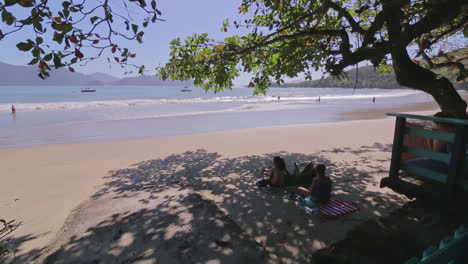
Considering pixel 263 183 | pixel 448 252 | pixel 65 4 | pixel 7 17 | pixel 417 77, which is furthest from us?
pixel 263 183

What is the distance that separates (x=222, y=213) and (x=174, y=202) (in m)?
1.10

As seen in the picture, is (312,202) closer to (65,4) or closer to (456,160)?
(456,160)

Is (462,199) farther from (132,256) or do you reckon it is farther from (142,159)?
(142,159)

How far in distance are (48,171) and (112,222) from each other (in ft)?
19.2

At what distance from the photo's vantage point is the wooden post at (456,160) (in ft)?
10.5

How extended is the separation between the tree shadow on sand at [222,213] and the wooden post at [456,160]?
163cm

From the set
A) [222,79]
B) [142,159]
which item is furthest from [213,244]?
[142,159]

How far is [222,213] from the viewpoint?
5.04 metres

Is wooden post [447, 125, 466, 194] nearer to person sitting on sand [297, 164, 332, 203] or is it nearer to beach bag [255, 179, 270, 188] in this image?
person sitting on sand [297, 164, 332, 203]

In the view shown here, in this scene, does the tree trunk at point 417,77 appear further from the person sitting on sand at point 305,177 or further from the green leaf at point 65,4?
the green leaf at point 65,4

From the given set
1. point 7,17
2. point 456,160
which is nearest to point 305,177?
point 456,160

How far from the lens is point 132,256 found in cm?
361

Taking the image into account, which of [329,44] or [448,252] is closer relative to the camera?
[448,252]

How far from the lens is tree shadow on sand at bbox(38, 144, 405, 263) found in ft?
12.5
